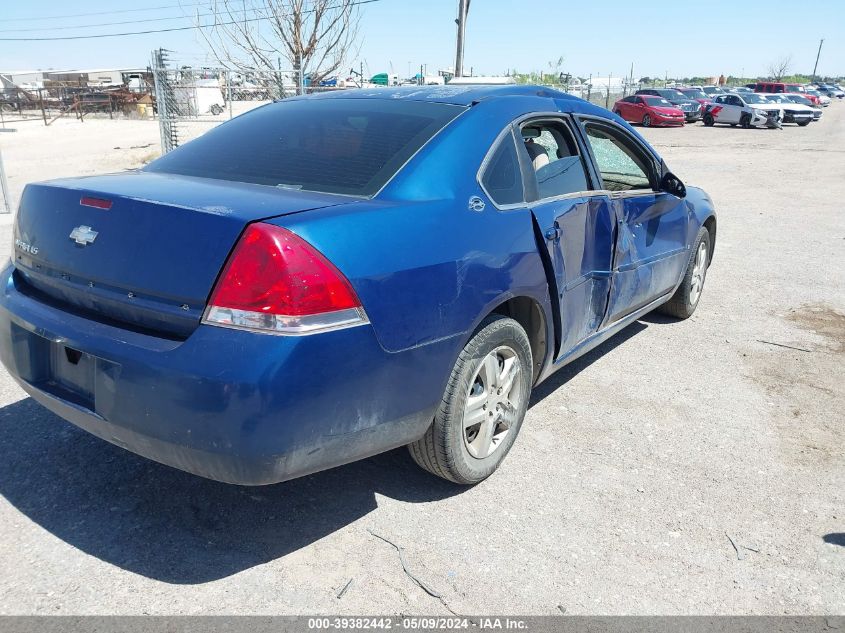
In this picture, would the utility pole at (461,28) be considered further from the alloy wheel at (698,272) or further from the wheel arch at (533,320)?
the wheel arch at (533,320)

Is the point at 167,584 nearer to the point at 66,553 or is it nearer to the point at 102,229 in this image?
the point at 66,553

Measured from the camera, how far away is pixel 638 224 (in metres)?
4.30

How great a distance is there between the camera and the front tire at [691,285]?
17.9 feet

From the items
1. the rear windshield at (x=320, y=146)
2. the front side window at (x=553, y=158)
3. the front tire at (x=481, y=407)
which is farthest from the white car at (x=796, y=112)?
the front tire at (x=481, y=407)

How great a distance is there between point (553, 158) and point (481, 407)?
57.2 inches

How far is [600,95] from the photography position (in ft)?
140

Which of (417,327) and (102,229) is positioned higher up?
(102,229)

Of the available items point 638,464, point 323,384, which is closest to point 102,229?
point 323,384

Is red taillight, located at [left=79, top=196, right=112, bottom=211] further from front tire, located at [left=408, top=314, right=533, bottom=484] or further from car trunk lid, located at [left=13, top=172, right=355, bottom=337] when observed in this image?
front tire, located at [left=408, top=314, right=533, bottom=484]

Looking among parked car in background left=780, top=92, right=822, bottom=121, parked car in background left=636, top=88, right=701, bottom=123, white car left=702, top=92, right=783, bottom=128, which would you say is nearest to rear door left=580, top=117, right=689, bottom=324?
white car left=702, top=92, right=783, bottom=128

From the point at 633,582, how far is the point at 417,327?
1.21 meters

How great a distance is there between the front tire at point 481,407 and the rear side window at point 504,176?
0.53 m

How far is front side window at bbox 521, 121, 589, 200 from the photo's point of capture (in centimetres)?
346

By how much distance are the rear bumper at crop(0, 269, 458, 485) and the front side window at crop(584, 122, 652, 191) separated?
7.38 feet
